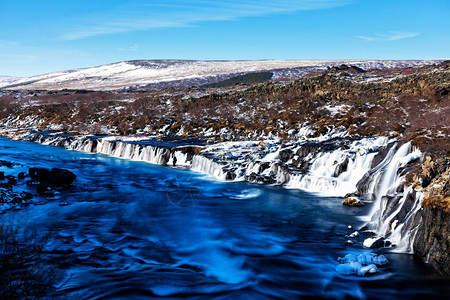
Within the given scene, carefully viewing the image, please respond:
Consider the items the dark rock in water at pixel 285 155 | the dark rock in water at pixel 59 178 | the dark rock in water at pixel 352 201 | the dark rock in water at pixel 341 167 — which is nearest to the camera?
the dark rock in water at pixel 352 201

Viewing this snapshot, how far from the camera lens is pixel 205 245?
12.5 meters

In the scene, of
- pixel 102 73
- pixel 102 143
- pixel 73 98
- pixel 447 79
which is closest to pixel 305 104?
pixel 447 79

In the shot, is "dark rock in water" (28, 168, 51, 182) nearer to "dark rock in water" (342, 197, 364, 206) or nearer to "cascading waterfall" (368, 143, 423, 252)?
"dark rock in water" (342, 197, 364, 206)

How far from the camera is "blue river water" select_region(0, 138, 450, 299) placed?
30.2 feet

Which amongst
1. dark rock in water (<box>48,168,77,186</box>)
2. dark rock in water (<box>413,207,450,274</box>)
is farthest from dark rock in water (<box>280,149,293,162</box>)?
dark rock in water (<box>48,168,77,186</box>)

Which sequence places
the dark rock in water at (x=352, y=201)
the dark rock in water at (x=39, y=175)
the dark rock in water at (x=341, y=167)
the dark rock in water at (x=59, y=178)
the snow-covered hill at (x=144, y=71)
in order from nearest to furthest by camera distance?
1. the dark rock in water at (x=352, y=201)
2. the dark rock in water at (x=39, y=175)
3. the dark rock in water at (x=59, y=178)
4. the dark rock in water at (x=341, y=167)
5. the snow-covered hill at (x=144, y=71)

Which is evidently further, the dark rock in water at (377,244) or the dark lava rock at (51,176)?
the dark lava rock at (51,176)

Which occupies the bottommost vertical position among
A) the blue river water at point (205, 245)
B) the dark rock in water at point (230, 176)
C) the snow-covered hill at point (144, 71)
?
the blue river water at point (205, 245)

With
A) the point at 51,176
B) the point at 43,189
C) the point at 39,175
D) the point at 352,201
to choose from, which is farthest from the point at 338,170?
the point at 39,175

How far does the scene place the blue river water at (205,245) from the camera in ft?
30.2

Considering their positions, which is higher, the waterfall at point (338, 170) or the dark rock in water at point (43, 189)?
the waterfall at point (338, 170)

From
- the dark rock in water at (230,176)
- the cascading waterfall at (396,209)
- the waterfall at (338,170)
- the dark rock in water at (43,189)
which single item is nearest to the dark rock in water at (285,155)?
the waterfall at (338,170)

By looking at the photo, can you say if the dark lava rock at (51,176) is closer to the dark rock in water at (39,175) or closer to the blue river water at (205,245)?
the dark rock in water at (39,175)

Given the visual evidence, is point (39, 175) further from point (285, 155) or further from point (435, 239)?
point (435, 239)
